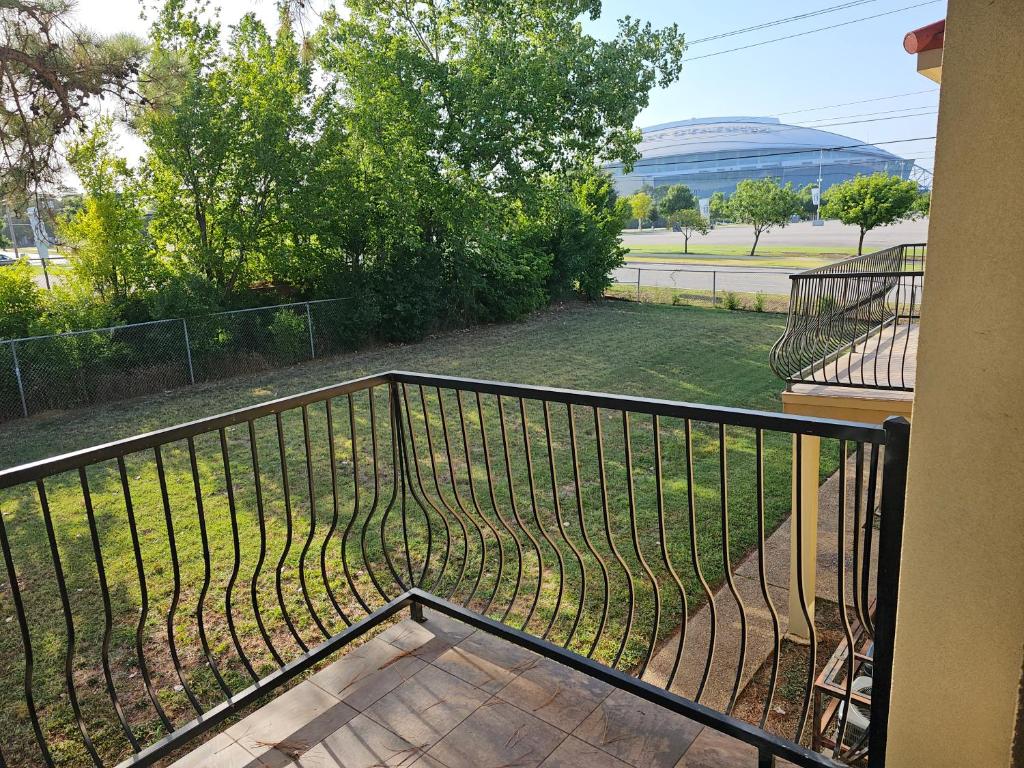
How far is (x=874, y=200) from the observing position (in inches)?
635

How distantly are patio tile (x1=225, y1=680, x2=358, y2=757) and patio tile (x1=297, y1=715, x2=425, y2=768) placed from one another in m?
0.04

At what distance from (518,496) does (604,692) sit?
3.07m

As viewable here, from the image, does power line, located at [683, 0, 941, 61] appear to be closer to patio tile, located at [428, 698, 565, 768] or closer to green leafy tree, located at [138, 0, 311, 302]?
green leafy tree, located at [138, 0, 311, 302]

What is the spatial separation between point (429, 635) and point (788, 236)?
160 feet

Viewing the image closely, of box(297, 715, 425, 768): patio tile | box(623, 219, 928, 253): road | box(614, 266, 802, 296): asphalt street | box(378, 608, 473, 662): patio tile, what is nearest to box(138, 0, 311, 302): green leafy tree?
box(378, 608, 473, 662): patio tile

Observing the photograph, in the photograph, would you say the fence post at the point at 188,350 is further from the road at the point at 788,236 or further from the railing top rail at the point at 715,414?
the road at the point at 788,236

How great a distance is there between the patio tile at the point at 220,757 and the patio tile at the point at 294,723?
0.02m

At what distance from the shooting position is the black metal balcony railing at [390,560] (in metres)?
1.63

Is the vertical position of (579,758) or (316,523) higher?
(579,758)

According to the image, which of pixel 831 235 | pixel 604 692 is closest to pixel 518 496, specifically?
pixel 604 692

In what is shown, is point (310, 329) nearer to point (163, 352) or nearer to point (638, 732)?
point (163, 352)

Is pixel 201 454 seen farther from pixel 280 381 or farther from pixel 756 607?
pixel 756 607

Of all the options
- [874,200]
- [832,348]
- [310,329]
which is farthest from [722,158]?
[832,348]

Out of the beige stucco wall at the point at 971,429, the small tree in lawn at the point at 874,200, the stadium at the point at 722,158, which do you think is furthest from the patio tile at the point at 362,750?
the stadium at the point at 722,158
